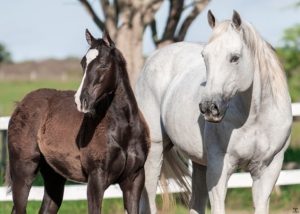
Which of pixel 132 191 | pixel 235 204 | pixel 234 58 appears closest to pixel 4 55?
pixel 235 204

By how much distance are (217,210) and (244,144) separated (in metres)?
0.54

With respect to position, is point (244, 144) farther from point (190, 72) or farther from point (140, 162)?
point (190, 72)

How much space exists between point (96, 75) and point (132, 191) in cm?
89

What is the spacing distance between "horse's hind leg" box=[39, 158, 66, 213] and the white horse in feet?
2.58

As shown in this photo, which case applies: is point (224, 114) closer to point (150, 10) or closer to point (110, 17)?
point (150, 10)

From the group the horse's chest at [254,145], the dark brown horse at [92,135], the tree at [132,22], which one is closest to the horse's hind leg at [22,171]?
the dark brown horse at [92,135]

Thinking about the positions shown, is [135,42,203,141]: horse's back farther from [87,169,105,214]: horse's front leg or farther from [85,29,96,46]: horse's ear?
[87,169,105,214]: horse's front leg

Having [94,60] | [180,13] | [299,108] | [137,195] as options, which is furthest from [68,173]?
[180,13]

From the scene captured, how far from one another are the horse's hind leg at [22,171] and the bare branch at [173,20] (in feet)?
15.7

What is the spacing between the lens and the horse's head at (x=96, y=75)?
5.64 metres

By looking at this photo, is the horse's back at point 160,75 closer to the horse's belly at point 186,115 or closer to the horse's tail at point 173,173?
the horse's belly at point 186,115

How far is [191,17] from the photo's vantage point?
1107 centimetres

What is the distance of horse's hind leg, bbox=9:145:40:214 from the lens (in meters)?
6.54

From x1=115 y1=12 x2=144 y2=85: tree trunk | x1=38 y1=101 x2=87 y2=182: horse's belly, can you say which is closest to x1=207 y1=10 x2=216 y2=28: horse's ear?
x1=38 y1=101 x2=87 y2=182: horse's belly
